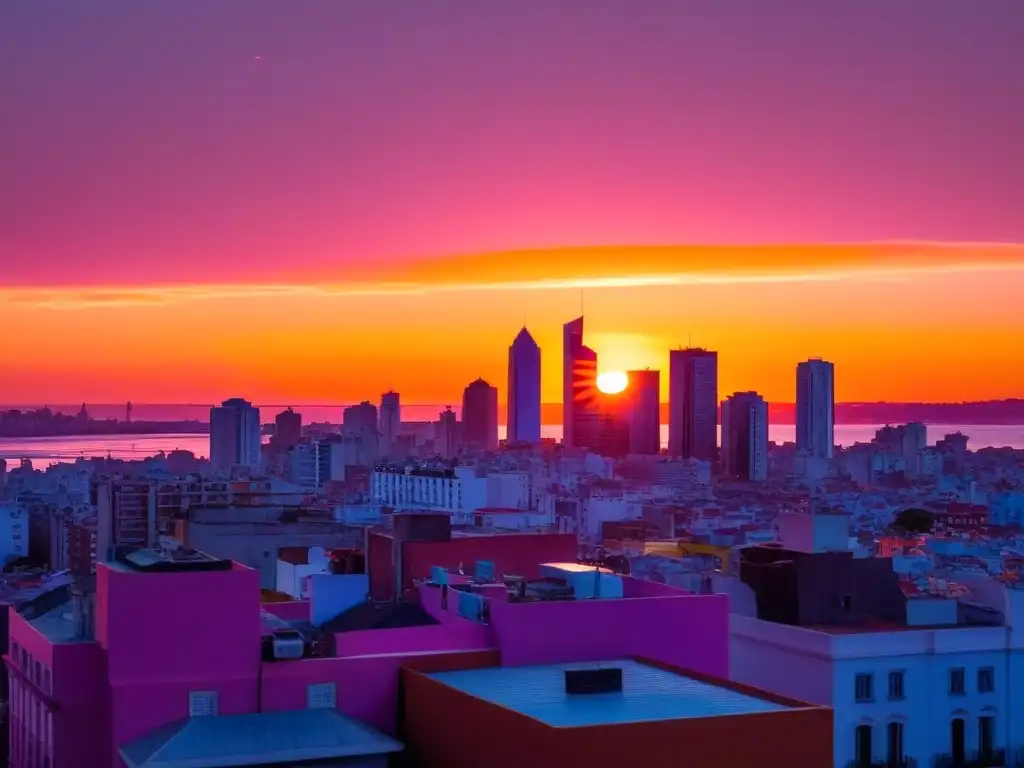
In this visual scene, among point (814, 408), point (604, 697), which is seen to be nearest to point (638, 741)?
point (604, 697)

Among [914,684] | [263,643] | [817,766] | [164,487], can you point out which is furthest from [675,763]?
[164,487]

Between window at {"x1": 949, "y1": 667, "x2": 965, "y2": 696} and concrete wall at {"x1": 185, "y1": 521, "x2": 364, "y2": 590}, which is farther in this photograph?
concrete wall at {"x1": 185, "y1": 521, "x2": 364, "y2": 590}

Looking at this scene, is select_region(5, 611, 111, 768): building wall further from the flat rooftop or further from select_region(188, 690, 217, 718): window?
the flat rooftop

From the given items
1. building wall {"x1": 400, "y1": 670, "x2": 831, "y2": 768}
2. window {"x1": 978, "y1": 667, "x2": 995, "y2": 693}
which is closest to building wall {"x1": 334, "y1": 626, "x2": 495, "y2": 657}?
building wall {"x1": 400, "y1": 670, "x2": 831, "y2": 768}

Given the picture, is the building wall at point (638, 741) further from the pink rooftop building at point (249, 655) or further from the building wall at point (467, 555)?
the building wall at point (467, 555)

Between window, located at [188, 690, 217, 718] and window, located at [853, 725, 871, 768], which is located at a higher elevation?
window, located at [188, 690, 217, 718]

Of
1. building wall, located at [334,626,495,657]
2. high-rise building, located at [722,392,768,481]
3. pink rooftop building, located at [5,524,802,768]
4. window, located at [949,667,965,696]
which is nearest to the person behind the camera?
pink rooftop building, located at [5,524,802,768]

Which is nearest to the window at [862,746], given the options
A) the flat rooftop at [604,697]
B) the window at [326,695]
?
the flat rooftop at [604,697]

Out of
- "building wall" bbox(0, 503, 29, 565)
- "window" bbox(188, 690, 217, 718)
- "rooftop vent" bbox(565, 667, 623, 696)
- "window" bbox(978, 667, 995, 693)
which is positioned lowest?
"building wall" bbox(0, 503, 29, 565)

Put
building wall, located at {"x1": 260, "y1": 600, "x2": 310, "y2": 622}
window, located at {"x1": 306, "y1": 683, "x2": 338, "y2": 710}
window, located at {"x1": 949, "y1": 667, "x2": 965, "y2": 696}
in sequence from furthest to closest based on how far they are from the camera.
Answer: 1. window, located at {"x1": 949, "y1": 667, "x2": 965, "y2": 696}
2. building wall, located at {"x1": 260, "y1": 600, "x2": 310, "y2": 622}
3. window, located at {"x1": 306, "y1": 683, "x2": 338, "y2": 710}
